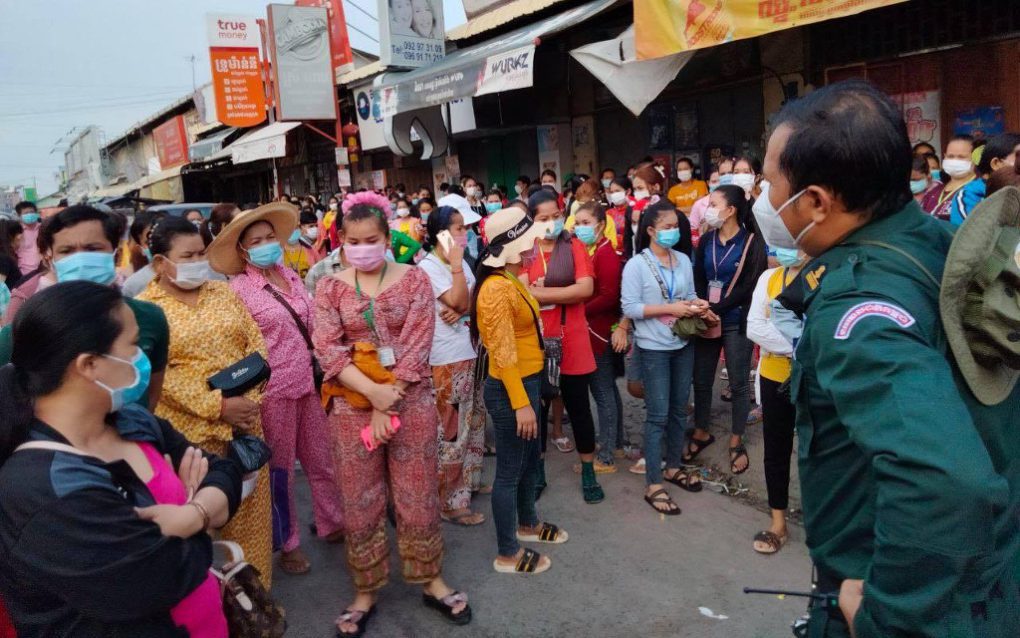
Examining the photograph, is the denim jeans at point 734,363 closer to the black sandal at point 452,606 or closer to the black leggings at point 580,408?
the black leggings at point 580,408

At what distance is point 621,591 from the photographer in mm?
3463

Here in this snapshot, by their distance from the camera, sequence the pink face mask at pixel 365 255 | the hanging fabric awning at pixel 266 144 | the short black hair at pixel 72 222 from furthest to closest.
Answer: the hanging fabric awning at pixel 266 144
the pink face mask at pixel 365 255
the short black hair at pixel 72 222

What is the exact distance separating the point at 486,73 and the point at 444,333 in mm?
5751

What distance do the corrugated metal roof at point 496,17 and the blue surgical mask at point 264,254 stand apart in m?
7.72

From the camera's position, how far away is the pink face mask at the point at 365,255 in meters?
3.25

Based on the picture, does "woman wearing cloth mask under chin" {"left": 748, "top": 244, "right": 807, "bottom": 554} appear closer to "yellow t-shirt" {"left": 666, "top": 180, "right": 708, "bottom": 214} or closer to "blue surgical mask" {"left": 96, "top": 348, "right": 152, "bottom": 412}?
"blue surgical mask" {"left": 96, "top": 348, "right": 152, "bottom": 412}

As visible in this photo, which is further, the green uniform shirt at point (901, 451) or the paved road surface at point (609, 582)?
the paved road surface at point (609, 582)

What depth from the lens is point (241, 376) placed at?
2.85 m

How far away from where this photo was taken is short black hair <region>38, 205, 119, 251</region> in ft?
10.3

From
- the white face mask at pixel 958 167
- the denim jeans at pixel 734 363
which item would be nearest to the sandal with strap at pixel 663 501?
the denim jeans at pixel 734 363

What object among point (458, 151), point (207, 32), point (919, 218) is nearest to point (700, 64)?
point (458, 151)

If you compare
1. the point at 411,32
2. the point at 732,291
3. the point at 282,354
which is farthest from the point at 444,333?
the point at 411,32

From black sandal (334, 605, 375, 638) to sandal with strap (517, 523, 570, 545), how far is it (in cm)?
102

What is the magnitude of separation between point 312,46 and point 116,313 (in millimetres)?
14239
